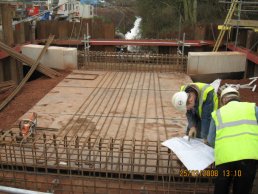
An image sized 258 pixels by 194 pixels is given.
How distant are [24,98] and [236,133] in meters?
6.42

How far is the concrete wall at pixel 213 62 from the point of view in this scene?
10836 mm

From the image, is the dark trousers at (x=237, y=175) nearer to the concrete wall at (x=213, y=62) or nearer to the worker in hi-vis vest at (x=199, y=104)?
the worker in hi-vis vest at (x=199, y=104)

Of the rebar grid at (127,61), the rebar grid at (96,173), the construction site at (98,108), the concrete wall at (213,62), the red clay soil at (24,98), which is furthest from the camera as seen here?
the rebar grid at (127,61)

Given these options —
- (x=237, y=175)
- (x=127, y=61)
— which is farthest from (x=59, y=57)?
(x=237, y=175)

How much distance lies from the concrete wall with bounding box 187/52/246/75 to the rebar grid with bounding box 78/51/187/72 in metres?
0.49

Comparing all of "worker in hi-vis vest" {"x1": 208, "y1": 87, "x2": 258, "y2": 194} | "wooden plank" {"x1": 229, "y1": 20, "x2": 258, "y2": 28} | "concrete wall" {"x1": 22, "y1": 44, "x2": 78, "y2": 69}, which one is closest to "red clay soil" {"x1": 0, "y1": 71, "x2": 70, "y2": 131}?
"concrete wall" {"x1": 22, "y1": 44, "x2": 78, "y2": 69}

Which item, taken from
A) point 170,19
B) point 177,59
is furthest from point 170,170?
point 170,19

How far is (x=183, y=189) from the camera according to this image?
4496mm

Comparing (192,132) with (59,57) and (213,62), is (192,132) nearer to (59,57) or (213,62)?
(213,62)

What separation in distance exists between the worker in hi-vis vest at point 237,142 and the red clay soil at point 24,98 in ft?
14.6

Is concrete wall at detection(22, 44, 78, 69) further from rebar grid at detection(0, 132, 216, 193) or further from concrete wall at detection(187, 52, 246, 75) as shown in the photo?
rebar grid at detection(0, 132, 216, 193)

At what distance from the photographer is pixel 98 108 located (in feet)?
24.3

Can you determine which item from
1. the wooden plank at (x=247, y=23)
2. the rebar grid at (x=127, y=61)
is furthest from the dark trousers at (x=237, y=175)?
the wooden plank at (x=247, y=23)

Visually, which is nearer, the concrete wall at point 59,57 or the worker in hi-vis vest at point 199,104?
the worker in hi-vis vest at point 199,104
